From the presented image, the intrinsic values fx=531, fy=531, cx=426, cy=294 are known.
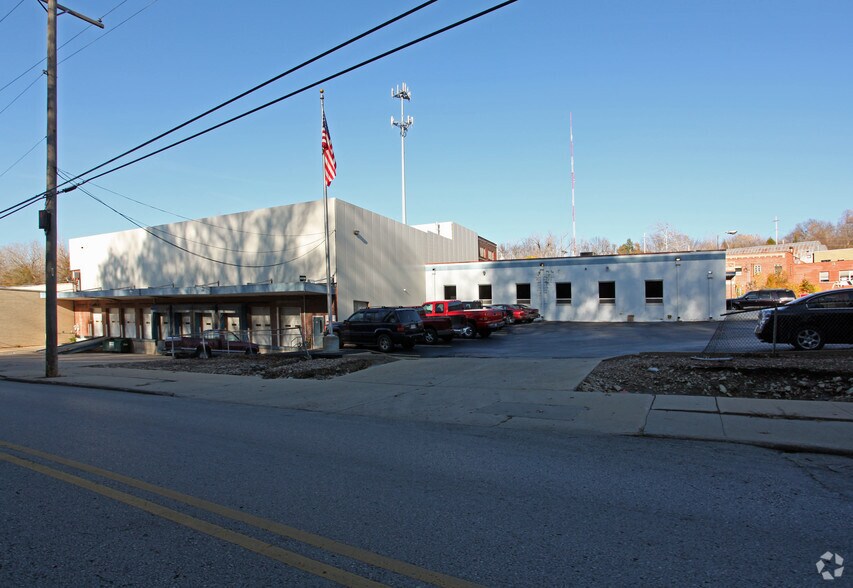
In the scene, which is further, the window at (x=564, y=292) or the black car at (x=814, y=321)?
the window at (x=564, y=292)

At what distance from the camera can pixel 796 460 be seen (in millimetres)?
5965

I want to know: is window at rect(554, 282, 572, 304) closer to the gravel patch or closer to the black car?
the black car

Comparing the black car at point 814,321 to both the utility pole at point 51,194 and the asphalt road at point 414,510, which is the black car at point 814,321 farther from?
the utility pole at point 51,194

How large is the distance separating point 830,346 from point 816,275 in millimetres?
64872

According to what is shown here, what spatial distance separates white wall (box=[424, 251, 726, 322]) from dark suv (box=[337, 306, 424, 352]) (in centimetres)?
1635

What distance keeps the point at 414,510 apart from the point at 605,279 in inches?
1270

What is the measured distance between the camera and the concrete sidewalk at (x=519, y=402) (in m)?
7.25

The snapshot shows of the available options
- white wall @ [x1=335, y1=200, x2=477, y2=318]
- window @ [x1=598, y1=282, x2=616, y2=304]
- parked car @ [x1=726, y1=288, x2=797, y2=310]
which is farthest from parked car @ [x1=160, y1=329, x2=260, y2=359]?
parked car @ [x1=726, y1=288, x2=797, y2=310]

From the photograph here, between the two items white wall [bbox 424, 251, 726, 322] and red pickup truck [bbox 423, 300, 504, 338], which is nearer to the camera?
red pickup truck [bbox 423, 300, 504, 338]

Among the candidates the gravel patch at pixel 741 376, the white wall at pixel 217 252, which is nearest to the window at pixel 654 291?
the white wall at pixel 217 252

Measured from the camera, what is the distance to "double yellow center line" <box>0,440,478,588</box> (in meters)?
3.38

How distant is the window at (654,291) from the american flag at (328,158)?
22274 mm

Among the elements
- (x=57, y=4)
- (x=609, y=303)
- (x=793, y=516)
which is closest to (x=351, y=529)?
(x=793, y=516)

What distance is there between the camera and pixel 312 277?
28516 mm
